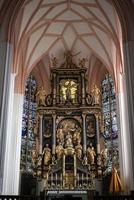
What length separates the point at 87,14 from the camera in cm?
1808

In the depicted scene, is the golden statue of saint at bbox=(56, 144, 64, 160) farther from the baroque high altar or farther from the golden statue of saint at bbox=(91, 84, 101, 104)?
the golden statue of saint at bbox=(91, 84, 101, 104)

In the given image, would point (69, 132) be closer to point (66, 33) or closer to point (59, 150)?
point (59, 150)

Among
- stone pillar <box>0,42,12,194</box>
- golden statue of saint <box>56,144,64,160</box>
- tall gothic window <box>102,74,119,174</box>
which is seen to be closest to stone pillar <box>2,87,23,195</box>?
golden statue of saint <box>56,144,64,160</box>

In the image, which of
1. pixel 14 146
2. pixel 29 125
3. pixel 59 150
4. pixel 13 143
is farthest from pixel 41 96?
pixel 14 146

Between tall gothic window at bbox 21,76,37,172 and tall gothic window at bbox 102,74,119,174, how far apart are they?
456 cm

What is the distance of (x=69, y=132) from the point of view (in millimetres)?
19172

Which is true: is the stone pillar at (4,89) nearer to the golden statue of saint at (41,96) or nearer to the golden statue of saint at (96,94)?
the golden statue of saint at (41,96)

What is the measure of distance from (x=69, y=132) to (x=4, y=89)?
26.3 ft

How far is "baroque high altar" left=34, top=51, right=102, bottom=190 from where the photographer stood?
1739 cm

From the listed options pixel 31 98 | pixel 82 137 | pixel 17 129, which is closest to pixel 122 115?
pixel 82 137

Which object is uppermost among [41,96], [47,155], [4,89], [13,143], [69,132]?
[41,96]

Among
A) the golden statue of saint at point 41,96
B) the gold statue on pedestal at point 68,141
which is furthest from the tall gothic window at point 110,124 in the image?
the golden statue of saint at point 41,96

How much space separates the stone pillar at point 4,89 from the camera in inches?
449

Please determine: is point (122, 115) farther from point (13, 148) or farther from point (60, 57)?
point (60, 57)
